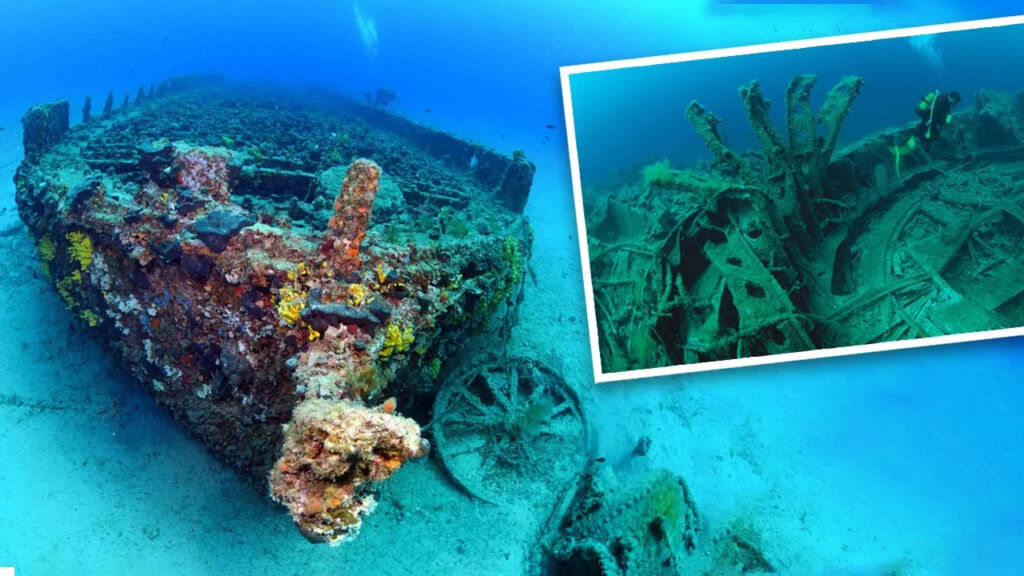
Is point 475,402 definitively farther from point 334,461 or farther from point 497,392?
point 334,461

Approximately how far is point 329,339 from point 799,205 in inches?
158

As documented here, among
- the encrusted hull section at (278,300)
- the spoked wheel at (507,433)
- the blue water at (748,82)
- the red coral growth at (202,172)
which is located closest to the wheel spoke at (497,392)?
the spoked wheel at (507,433)

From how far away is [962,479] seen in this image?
7.23 metres

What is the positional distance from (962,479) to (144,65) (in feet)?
103

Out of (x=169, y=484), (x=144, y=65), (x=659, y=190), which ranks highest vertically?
(x=144, y=65)

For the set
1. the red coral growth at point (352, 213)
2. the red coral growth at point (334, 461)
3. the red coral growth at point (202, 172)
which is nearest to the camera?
the red coral growth at point (334, 461)

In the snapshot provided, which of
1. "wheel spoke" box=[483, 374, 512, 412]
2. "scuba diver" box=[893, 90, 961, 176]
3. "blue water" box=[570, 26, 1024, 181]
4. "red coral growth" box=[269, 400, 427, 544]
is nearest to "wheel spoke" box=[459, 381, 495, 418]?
"wheel spoke" box=[483, 374, 512, 412]

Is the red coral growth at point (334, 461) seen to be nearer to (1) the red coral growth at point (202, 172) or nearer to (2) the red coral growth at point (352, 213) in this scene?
(2) the red coral growth at point (352, 213)

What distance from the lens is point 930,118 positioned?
4434 millimetres

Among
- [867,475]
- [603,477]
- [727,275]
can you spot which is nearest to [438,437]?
[603,477]

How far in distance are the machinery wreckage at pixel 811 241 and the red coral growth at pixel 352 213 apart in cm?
200

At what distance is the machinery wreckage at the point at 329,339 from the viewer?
148 inches

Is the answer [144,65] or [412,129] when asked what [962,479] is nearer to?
[412,129]

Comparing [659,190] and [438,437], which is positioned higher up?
[659,190]
